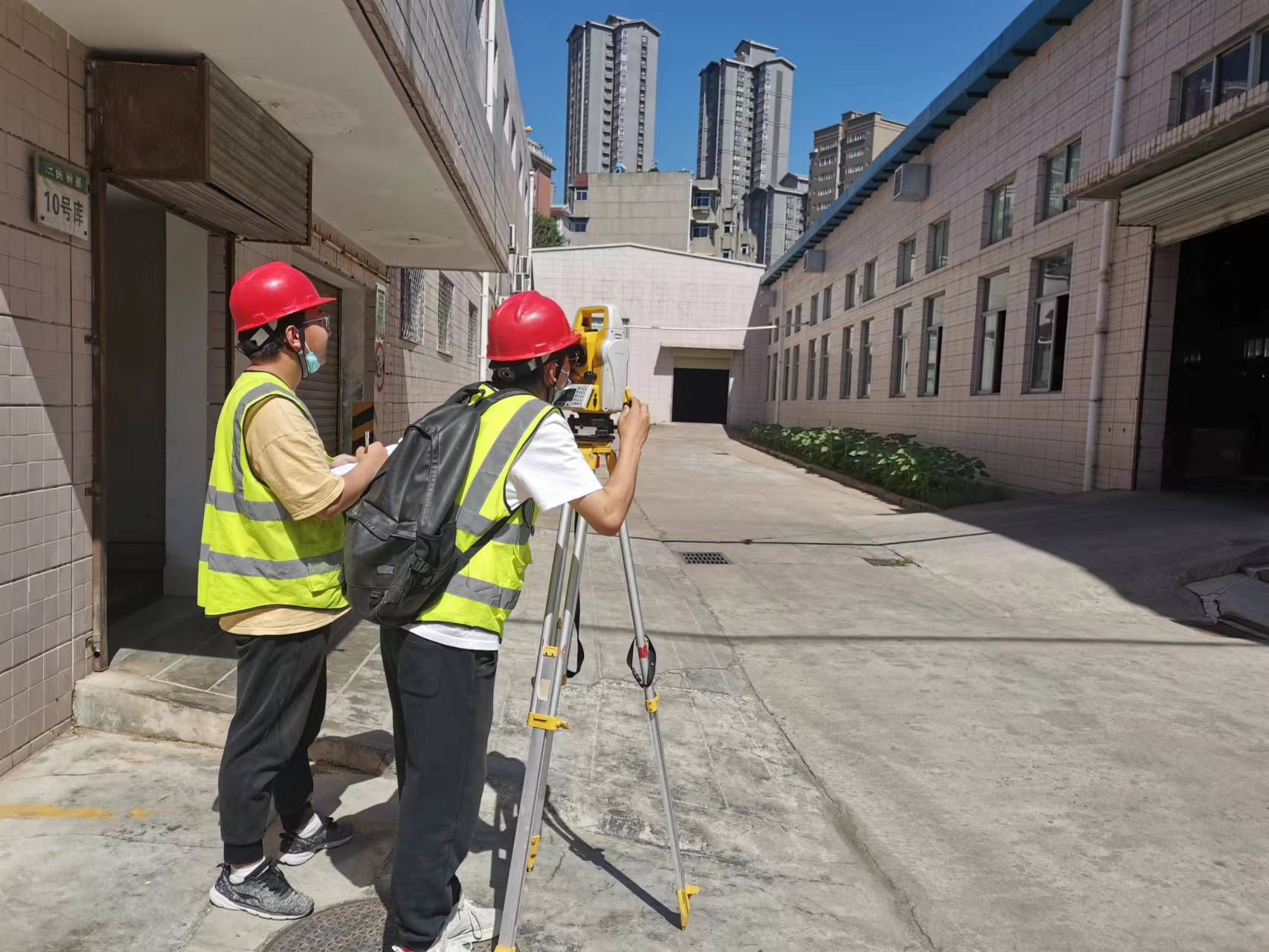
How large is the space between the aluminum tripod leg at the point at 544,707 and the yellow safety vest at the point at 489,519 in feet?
0.60

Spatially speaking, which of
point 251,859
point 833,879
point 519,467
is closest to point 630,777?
point 833,879

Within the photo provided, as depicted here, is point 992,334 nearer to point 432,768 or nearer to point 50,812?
point 432,768

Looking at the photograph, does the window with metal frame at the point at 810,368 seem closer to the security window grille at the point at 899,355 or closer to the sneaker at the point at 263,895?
the security window grille at the point at 899,355

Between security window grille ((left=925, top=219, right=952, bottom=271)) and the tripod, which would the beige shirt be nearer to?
the tripod

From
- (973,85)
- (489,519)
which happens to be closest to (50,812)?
(489,519)

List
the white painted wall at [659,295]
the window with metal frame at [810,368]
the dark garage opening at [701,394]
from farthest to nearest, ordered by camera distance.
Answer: the dark garage opening at [701,394], the white painted wall at [659,295], the window with metal frame at [810,368]

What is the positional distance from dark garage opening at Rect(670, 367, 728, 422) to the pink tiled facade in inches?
639

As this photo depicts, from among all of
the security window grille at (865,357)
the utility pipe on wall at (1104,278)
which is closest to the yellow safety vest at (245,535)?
the utility pipe on wall at (1104,278)

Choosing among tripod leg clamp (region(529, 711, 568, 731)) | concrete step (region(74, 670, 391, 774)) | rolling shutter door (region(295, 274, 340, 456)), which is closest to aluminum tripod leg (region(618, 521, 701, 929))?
tripod leg clamp (region(529, 711, 568, 731))

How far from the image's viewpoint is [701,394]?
1433 inches

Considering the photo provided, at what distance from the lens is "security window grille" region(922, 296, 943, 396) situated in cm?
1628

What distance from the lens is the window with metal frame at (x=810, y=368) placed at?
2644cm

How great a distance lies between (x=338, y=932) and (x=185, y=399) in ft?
12.9

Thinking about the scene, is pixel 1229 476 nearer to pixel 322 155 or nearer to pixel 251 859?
pixel 322 155
